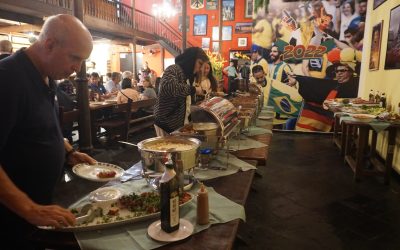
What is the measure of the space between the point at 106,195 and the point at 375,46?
6519 millimetres

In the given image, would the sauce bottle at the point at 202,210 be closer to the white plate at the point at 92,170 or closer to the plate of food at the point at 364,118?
the white plate at the point at 92,170

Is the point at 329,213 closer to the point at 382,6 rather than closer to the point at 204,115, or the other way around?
the point at 204,115

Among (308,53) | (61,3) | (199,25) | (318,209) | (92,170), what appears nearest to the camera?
(92,170)

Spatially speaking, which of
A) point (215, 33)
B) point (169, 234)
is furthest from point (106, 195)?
point (215, 33)

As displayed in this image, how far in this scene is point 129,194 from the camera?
1.57 m

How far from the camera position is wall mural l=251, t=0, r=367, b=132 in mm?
7617

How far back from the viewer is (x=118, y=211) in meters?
1.38

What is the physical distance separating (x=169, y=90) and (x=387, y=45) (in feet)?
14.6

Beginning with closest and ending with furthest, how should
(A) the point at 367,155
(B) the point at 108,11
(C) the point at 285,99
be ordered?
(A) the point at 367,155 < (C) the point at 285,99 < (B) the point at 108,11

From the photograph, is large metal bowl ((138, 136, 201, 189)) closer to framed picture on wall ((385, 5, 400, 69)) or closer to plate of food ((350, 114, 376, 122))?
plate of food ((350, 114, 376, 122))

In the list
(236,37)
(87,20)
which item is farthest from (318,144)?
(236,37)

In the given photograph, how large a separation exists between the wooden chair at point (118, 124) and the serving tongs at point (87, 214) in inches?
201

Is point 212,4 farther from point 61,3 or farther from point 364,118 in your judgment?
point 364,118

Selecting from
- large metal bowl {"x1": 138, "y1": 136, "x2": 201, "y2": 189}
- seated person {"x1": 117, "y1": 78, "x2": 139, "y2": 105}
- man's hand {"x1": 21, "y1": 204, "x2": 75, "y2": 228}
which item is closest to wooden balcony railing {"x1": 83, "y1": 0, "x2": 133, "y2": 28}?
seated person {"x1": 117, "y1": 78, "x2": 139, "y2": 105}
